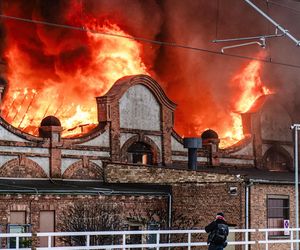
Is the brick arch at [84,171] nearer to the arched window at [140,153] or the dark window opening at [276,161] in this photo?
the arched window at [140,153]

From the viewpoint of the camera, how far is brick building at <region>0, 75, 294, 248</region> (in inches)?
1645

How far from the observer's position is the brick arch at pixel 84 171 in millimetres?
46609

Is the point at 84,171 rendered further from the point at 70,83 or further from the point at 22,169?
the point at 70,83

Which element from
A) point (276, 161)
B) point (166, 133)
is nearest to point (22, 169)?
point (166, 133)

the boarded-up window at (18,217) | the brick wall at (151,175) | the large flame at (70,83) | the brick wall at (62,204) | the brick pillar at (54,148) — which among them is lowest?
the boarded-up window at (18,217)

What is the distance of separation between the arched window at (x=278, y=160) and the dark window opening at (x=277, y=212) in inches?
526

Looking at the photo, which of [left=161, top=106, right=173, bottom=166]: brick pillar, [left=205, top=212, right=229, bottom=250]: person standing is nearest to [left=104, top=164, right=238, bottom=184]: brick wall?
[left=161, top=106, right=173, bottom=166]: brick pillar

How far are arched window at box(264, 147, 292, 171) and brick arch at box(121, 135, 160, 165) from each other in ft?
32.5

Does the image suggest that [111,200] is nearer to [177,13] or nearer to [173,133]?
[173,133]

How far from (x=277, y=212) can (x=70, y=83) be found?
591 inches

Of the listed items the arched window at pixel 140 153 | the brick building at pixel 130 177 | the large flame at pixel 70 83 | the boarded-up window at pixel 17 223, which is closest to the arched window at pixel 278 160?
the brick building at pixel 130 177

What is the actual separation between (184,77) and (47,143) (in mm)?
20417

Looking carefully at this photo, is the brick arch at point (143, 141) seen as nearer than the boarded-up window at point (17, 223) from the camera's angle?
No

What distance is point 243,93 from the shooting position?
6306 cm
